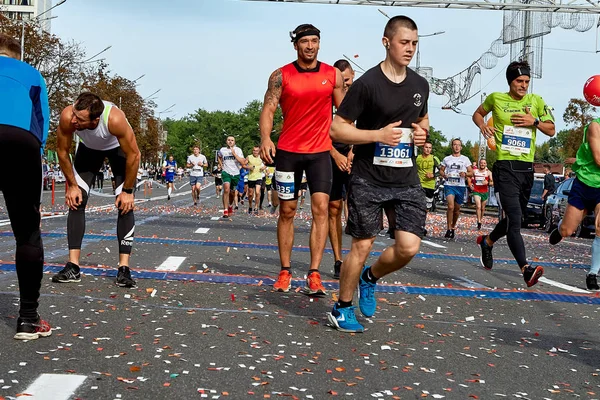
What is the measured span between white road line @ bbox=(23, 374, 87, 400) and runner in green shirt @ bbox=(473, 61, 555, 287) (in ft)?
17.9

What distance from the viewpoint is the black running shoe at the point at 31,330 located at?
4.66m

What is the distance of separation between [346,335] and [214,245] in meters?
6.28

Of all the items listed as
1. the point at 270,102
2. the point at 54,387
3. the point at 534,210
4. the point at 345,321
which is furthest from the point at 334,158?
the point at 534,210

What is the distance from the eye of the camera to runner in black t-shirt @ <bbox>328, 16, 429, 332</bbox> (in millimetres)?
5465

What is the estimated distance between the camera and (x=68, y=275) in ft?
22.9

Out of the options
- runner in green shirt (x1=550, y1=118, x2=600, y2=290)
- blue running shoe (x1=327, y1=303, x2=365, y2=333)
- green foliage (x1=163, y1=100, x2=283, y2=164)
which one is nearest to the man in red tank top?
blue running shoe (x1=327, y1=303, x2=365, y2=333)

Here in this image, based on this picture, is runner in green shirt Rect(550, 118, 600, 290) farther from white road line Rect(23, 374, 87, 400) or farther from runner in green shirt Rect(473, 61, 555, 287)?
white road line Rect(23, 374, 87, 400)

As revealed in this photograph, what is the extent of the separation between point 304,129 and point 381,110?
5.57 feet

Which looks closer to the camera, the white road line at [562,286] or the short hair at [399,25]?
the short hair at [399,25]

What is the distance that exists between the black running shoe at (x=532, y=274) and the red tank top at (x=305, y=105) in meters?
2.28

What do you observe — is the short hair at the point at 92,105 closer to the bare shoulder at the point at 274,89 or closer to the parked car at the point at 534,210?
the bare shoulder at the point at 274,89

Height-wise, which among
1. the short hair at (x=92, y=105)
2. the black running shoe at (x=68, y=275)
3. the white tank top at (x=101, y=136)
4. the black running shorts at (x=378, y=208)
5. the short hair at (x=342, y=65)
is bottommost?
the black running shoe at (x=68, y=275)

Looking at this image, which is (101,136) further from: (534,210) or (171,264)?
(534,210)

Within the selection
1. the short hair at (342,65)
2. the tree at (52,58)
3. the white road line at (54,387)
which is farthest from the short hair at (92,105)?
Result: the tree at (52,58)
